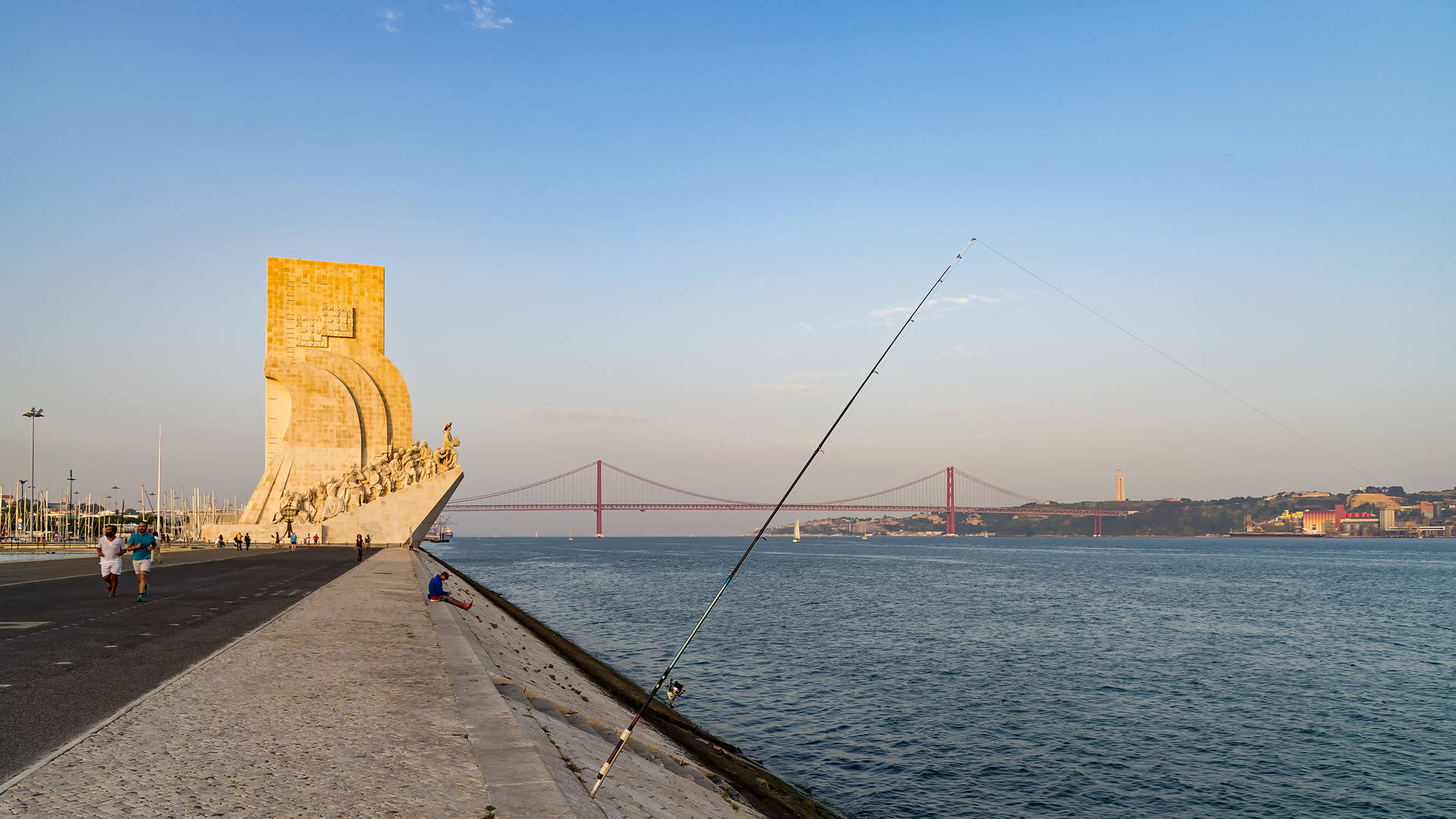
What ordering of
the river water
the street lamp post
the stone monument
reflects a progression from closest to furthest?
the river water
the stone monument
the street lamp post

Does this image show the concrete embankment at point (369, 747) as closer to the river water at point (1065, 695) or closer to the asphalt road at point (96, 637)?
the asphalt road at point (96, 637)

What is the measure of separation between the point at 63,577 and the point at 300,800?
1934 cm

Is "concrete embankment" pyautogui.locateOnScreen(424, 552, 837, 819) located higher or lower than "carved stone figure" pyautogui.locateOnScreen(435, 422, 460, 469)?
lower

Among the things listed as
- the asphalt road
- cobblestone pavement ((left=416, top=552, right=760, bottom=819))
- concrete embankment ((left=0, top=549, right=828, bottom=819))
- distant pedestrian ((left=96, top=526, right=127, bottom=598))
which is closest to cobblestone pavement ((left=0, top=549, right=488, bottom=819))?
concrete embankment ((left=0, top=549, right=828, bottom=819))

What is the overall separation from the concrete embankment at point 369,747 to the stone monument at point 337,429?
40405 millimetres

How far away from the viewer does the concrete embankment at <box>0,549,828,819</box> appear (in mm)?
4180

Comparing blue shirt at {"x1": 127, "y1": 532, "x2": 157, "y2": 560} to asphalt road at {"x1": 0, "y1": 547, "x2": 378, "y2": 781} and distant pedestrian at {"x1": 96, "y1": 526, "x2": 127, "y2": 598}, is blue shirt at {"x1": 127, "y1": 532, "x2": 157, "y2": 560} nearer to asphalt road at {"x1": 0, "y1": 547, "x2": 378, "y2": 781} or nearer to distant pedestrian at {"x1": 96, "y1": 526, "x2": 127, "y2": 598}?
distant pedestrian at {"x1": 96, "y1": 526, "x2": 127, "y2": 598}

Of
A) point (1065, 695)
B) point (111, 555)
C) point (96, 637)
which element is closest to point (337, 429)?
point (111, 555)

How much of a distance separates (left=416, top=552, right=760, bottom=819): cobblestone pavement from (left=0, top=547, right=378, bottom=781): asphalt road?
9.32 ft

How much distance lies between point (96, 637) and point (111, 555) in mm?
5076

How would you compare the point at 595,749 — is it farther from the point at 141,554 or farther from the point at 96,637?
the point at 141,554

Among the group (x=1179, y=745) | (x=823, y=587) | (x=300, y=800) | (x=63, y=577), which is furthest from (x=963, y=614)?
(x=300, y=800)

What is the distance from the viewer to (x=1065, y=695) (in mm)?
Result: 15422

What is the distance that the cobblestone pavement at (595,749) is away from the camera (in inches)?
217
